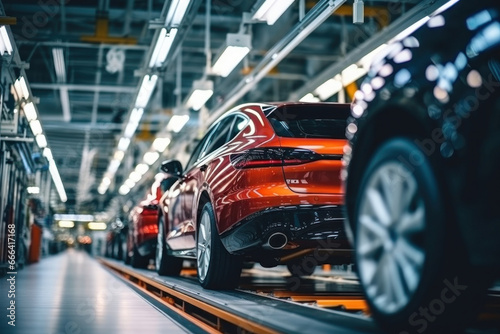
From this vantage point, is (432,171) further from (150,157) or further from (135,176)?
(135,176)

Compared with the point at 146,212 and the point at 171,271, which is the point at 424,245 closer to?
the point at 171,271

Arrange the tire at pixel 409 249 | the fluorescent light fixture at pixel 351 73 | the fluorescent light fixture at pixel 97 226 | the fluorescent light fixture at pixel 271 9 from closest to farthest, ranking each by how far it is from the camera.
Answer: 1. the tire at pixel 409 249
2. the fluorescent light fixture at pixel 271 9
3. the fluorescent light fixture at pixel 351 73
4. the fluorescent light fixture at pixel 97 226

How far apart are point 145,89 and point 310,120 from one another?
587cm

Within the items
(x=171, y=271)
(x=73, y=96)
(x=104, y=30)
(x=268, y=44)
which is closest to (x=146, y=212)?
(x=171, y=271)

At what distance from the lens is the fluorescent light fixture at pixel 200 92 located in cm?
907

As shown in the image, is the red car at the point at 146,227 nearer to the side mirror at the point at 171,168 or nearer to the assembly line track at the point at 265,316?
the side mirror at the point at 171,168

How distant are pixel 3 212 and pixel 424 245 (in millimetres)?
9019

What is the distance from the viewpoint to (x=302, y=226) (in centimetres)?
374

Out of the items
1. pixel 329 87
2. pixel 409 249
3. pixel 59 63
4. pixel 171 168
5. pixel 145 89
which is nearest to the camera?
pixel 409 249

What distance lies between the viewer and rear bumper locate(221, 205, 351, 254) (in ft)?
12.2

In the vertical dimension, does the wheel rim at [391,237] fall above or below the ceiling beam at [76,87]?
below

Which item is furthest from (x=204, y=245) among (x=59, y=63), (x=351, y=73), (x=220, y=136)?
(x=59, y=63)

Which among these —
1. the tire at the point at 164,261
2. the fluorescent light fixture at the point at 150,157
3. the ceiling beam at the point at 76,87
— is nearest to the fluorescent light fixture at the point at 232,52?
the tire at the point at 164,261

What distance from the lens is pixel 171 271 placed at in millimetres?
7117
